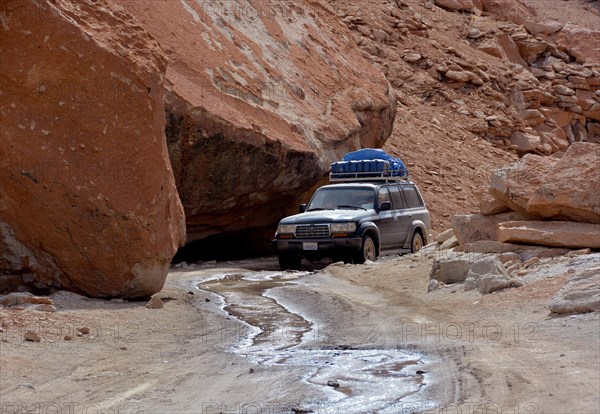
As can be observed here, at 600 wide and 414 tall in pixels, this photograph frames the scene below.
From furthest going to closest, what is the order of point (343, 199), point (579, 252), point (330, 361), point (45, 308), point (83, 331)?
point (343, 199) → point (579, 252) → point (45, 308) → point (83, 331) → point (330, 361)

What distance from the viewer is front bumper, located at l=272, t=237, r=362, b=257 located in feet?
56.6

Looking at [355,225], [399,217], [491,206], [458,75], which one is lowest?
[355,225]

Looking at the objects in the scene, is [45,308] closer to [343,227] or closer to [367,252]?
[343,227]

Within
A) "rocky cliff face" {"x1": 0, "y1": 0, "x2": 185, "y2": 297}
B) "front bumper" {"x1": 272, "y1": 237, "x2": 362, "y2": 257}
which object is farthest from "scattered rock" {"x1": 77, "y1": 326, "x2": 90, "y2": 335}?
"front bumper" {"x1": 272, "y1": 237, "x2": 362, "y2": 257}

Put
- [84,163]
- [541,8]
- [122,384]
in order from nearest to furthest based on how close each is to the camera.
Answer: [122,384] < [84,163] < [541,8]

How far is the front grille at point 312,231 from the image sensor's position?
1747cm

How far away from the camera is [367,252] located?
698 inches

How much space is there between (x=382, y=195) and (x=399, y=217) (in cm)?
60

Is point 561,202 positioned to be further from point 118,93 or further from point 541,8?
point 541,8

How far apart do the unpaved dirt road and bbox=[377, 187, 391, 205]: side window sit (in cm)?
616

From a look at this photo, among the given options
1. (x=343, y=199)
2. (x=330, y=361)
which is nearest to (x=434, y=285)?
(x=330, y=361)

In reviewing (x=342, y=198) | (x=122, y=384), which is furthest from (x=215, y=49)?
(x=122, y=384)

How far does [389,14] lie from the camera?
38156 millimetres

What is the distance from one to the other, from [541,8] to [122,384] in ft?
143
